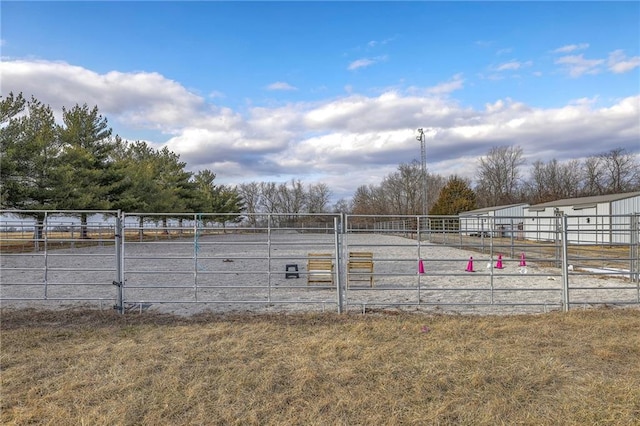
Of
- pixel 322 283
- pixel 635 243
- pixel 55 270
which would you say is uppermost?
pixel 635 243

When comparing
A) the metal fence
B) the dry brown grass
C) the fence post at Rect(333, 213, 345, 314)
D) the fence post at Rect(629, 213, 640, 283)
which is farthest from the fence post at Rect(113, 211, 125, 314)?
the fence post at Rect(629, 213, 640, 283)

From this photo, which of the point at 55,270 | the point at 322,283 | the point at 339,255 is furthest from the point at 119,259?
the point at 322,283

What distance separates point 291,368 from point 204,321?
98.3 inches

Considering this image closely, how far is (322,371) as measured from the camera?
13.4 ft

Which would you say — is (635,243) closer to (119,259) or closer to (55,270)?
(119,259)

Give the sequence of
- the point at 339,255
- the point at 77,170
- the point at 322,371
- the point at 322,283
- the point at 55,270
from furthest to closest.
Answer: the point at 77,170, the point at 322,283, the point at 55,270, the point at 339,255, the point at 322,371

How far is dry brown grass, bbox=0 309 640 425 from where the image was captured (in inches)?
128

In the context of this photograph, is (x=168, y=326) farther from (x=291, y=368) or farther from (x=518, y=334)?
(x=518, y=334)

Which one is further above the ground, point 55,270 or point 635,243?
point 635,243

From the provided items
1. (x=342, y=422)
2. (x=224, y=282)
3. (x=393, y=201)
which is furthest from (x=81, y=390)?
(x=393, y=201)

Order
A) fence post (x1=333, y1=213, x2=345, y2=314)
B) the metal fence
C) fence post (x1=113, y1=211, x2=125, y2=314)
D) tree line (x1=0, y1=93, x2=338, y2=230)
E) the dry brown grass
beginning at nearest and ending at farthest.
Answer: the dry brown grass
fence post (x1=333, y1=213, x2=345, y2=314)
fence post (x1=113, y1=211, x2=125, y2=314)
the metal fence
tree line (x1=0, y1=93, x2=338, y2=230)

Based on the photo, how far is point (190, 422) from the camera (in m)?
3.14

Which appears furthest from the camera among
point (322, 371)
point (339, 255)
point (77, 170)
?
point (77, 170)

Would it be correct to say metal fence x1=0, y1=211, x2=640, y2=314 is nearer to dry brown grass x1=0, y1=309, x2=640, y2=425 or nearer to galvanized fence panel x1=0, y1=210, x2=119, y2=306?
galvanized fence panel x1=0, y1=210, x2=119, y2=306
